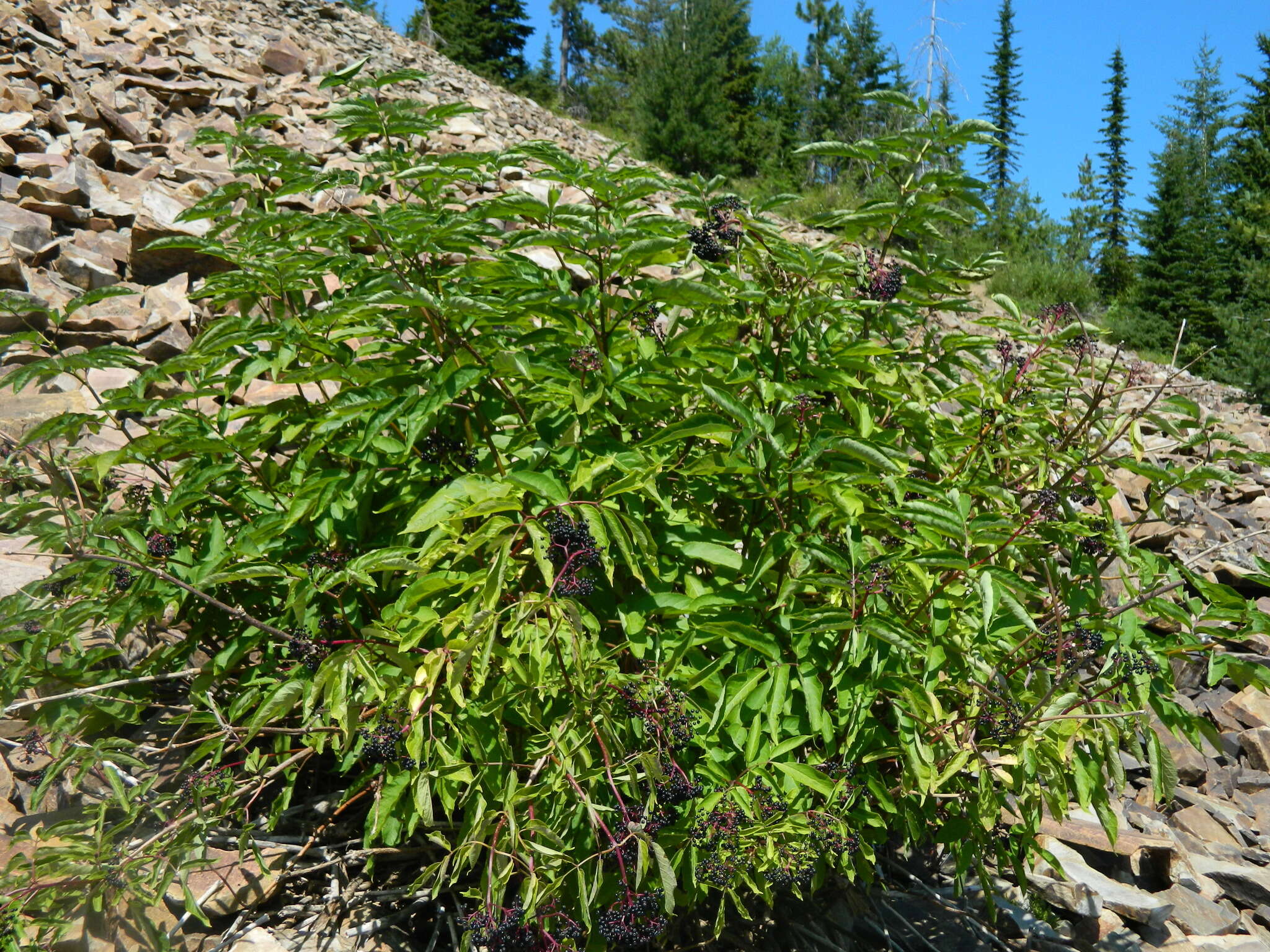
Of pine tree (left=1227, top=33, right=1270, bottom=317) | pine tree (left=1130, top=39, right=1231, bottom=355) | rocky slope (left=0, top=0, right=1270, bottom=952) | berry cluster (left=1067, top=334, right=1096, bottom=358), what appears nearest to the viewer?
berry cluster (left=1067, top=334, right=1096, bottom=358)

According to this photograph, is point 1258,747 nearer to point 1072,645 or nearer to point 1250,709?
point 1250,709

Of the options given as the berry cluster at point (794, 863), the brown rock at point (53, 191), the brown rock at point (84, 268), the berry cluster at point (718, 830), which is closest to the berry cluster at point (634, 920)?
the berry cluster at point (718, 830)

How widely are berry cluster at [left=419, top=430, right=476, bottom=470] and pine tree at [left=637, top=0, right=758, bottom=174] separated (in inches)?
950

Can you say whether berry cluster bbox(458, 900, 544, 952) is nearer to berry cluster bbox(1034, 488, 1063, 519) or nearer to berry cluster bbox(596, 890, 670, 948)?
berry cluster bbox(596, 890, 670, 948)

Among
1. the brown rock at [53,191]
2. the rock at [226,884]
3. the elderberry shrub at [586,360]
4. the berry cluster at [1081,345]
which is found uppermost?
the berry cluster at [1081,345]

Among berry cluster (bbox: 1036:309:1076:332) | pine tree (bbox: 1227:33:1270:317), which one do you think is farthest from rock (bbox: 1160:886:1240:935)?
pine tree (bbox: 1227:33:1270:317)

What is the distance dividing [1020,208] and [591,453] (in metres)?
32.4

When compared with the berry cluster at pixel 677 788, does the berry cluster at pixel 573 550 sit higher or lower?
higher

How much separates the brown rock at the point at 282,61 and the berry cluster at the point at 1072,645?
11065 mm

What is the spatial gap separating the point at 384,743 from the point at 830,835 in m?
1.11

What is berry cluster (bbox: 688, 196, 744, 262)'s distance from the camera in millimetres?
2340

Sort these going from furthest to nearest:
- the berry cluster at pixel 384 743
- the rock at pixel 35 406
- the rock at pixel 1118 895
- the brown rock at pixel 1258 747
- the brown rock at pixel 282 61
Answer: the brown rock at pixel 282 61 < the brown rock at pixel 1258 747 < the rock at pixel 35 406 < the rock at pixel 1118 895 < the berry cluster at pixel 384 743

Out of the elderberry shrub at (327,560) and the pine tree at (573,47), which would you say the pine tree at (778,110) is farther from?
the elderberry shrub at (327,560)

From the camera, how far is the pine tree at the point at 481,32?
3656 centimetres
